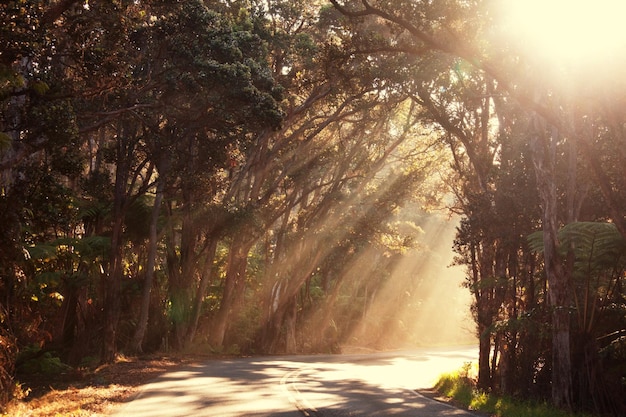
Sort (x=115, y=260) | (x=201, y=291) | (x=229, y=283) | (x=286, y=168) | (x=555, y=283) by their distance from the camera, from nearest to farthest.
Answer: (x=555, y=283) → (x=115, y=260) → (x=201, y=291) → (x=286, y=168) → (x=229, y=283)

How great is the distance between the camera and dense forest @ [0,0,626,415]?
1413cm

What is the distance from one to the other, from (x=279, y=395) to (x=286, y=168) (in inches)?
770

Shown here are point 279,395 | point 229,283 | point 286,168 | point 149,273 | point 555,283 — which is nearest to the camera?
point 555,283

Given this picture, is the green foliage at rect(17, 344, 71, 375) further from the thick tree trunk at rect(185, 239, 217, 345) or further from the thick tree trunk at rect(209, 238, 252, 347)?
the thick tree trunk at rect(209, 238, 252, 347)

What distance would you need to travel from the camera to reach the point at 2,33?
40.3ft

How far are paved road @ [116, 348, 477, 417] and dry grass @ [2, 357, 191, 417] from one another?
49 cm

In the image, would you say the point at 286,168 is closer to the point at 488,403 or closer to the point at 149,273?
the point at 149,273

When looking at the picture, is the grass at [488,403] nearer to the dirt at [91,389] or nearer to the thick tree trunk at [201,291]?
the dirt at [91,389]

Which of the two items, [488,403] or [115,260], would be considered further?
[115,260]

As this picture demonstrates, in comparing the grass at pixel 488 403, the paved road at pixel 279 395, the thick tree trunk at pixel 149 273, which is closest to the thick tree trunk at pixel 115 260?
the paved road at pixel 279 395

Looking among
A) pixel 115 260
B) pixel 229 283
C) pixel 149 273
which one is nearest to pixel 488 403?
pixel 115 260

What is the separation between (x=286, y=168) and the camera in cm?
3525

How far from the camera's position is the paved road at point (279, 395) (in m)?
13.8

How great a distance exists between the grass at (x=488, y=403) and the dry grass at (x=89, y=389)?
307 inches
